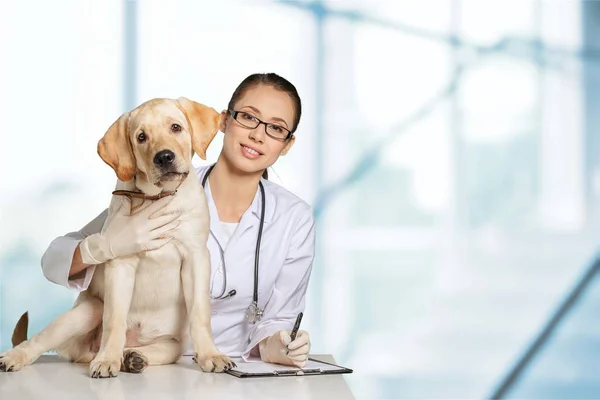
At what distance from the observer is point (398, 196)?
462 cm

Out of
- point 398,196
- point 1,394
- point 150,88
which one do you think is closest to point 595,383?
point 398,196

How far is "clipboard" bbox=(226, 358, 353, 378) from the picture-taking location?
1697 millimetres

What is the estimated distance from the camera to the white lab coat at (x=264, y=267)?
6.96 feet

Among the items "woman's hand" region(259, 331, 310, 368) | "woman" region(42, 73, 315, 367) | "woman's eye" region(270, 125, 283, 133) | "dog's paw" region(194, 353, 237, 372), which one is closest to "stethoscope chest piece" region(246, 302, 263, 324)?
"woman" region(42, 73, 315, 367)

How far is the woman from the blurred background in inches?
80.7

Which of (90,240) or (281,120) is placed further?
(281,120)

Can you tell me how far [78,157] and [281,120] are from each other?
2.48 meters

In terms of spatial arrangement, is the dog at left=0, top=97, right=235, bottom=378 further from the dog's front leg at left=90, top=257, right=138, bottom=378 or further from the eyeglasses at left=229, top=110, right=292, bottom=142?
the eyeglasses at left=229, top=110, right=292, bottom=142

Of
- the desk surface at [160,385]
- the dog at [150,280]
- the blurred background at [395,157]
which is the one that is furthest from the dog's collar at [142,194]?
the blurred background at [395,157]

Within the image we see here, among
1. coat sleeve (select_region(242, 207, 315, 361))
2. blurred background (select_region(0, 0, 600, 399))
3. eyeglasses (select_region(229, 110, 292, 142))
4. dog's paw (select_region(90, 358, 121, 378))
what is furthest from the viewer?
blurred background (select_region(0, 0, 600, 399))

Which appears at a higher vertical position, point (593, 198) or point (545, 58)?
point (545, 58)

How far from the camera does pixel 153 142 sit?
1700 millimetres

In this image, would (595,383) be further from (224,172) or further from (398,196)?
(224,172)

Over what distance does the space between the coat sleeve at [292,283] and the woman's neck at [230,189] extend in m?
0.16
